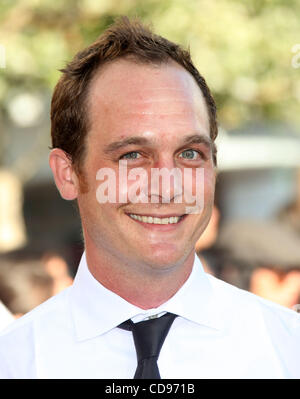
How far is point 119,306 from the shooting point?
2512 mm

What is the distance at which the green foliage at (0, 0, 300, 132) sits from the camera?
7.20 meters

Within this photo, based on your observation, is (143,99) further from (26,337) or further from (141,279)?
(26,337)

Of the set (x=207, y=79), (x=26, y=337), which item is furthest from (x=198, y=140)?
(x=207, y=79)

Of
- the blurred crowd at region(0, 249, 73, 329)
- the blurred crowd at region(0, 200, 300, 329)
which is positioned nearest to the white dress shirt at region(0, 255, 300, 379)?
the blurred crowd at region(0, 200, 300, 329)

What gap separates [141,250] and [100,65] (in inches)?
29.7

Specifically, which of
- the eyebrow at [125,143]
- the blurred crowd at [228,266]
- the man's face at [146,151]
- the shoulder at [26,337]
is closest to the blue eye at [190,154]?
the man's face at [146,151]

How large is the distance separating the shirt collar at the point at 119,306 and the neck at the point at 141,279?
0.09 ft

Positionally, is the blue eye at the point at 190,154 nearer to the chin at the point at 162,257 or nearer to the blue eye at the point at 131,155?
the blue eye at the point at 131,155

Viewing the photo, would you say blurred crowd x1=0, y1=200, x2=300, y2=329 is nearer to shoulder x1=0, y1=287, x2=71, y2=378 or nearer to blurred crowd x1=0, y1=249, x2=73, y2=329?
blurred crowd x1=0, y1=249, x2=73, y2=329

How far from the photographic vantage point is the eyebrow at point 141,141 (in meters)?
2.35

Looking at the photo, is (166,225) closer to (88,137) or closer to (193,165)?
(193,165)

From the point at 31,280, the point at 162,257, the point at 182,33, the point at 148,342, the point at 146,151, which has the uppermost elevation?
the point at 182,33

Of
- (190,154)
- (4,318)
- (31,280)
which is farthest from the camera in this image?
(31,280)
